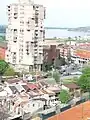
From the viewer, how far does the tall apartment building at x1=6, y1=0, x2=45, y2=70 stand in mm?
11281

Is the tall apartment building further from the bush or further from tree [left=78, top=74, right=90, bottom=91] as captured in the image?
the bush

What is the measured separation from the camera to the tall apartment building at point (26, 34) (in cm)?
1128

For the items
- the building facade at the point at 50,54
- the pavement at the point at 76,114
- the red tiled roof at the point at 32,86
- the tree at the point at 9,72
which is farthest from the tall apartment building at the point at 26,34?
the pavement at the point at 76,114

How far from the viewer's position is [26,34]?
11297 mm

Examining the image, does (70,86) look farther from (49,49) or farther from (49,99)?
(49,49)

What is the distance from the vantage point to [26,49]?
1133cm

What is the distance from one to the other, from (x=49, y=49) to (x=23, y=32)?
2.01m

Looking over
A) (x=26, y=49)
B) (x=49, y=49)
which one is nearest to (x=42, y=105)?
(x=26, y=49)

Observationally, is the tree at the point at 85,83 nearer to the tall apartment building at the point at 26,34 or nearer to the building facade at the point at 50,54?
the tall apartment building at the point at 26,34

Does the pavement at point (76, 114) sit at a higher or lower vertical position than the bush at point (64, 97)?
higher

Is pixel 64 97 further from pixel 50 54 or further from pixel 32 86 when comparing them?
pixel 50 54

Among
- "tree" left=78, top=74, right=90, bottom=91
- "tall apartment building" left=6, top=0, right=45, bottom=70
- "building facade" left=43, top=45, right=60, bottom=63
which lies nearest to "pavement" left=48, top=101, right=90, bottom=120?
"tree" left=78, top=74, right=90, bottom=91

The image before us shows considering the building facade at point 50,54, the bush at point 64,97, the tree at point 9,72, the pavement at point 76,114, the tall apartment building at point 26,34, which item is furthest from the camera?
the building facade at point 50,54

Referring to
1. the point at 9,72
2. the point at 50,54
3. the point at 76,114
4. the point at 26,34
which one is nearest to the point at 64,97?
the point at 76,114
